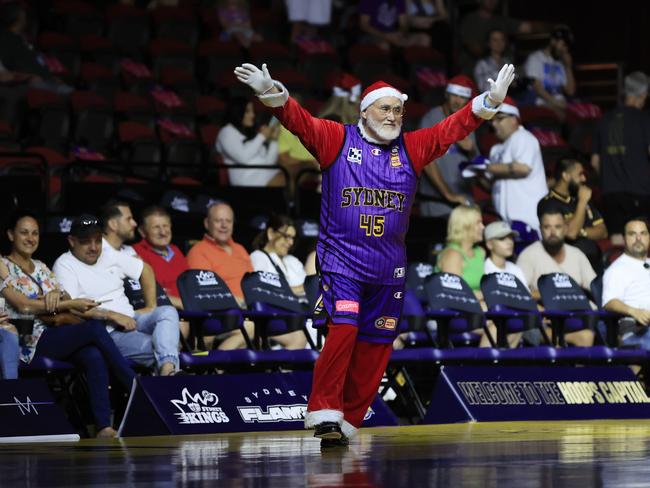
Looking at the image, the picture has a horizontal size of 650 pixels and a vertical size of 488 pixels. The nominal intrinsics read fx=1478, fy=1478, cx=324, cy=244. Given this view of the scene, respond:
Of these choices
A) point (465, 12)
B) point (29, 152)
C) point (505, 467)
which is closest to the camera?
point (505, 467)

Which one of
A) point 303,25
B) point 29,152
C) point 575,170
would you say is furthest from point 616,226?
point 29,152

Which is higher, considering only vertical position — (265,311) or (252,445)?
(265,311)

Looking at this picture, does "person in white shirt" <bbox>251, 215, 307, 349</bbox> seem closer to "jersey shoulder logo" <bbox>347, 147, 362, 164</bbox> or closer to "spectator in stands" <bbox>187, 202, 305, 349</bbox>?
"spectator in stands" <bbox>187, 202, 305, 349</bbox>

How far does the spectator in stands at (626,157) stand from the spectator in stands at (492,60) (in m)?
2.42

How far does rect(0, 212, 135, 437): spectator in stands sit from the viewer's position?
9820mm

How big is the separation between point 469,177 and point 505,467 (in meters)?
8.49

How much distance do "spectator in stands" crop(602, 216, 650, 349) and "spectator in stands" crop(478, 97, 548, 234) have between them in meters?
1.69

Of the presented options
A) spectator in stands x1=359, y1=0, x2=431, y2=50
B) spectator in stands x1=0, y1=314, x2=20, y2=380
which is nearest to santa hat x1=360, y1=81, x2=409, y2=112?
spectator in stands x1=0, y1=314, x2=20, y2=380

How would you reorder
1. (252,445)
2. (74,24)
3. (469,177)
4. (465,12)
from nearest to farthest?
(252,445) < (469,177) < (74,24) < (465,12)

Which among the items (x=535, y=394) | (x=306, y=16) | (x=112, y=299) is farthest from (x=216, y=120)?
(x=535, y=394)

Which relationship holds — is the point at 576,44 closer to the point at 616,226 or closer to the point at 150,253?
the point at 616,226

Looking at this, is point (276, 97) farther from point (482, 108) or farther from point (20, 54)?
point (20, 54)

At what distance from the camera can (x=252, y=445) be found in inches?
321

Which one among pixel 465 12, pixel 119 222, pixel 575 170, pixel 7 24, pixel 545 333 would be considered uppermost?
pixel 465 12
